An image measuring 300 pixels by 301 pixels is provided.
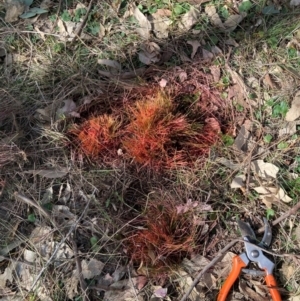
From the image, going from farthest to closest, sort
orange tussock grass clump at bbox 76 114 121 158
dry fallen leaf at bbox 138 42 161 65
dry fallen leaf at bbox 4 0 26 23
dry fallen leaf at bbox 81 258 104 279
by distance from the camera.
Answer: dry fallen leaf at bbox 4 0 26 23
dry fallen leaf at bbox 138 42 161 65
orange tussock grass clump at bbox 76 114 121 158
dry fallen leaf at bbox 81 258 104 279

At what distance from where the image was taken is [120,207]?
2.78 metres

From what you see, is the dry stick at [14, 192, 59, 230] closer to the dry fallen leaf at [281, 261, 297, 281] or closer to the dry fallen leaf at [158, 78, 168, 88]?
the dry fallen leaf at [158, 78, 168, 88]

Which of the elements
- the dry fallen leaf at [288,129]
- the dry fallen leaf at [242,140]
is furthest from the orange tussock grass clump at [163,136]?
the dry fallen leaf at [288,129]

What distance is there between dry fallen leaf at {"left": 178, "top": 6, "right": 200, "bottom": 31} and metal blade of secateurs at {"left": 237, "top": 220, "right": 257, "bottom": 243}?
1223 mm

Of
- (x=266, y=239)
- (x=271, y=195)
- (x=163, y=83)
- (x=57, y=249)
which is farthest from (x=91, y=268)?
(x=163, y=83)

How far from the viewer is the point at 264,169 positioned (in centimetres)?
284

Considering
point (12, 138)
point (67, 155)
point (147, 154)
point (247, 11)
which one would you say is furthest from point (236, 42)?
point (12, 138)

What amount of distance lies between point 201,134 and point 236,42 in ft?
2.09

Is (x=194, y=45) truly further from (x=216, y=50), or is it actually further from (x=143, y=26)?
(x=143, y=26)

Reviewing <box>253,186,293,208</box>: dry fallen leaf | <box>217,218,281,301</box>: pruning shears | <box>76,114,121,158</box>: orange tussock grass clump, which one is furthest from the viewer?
<box>76,114,121,158</box>: orange tussock grass clump

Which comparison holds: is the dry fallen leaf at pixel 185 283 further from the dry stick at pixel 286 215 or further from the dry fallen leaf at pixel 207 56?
the dry fallen leaf at pixel 207 56

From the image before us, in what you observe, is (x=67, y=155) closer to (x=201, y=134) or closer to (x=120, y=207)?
(x=120, y=207)

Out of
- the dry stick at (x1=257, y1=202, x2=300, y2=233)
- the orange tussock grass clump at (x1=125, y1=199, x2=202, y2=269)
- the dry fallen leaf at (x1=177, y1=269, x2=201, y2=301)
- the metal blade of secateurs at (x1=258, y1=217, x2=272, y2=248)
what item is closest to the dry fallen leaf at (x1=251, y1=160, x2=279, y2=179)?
the dry stick at (x1=257, y1=202, x2=300, y2=233)

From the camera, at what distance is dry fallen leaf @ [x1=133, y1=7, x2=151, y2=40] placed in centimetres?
322
